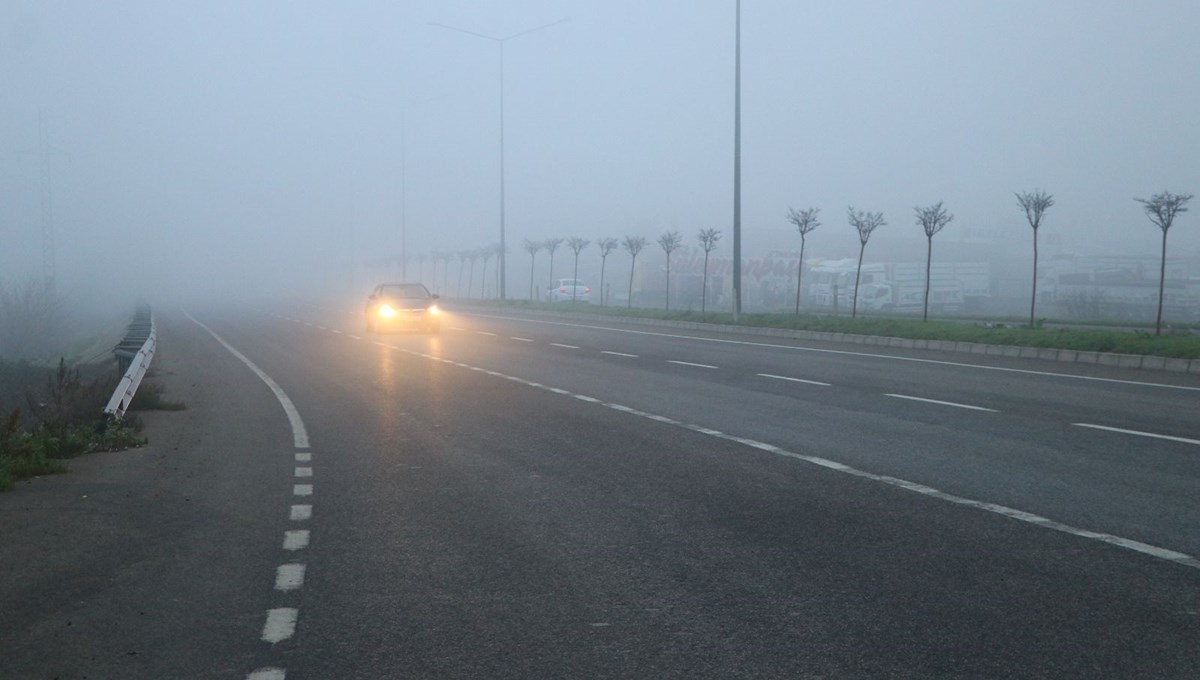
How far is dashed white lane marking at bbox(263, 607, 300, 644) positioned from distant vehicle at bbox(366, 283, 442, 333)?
30.3 metres

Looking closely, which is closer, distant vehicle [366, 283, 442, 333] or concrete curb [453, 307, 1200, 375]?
concrete curb [453, 307, 1200, 375]

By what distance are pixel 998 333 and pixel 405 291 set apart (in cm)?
1924

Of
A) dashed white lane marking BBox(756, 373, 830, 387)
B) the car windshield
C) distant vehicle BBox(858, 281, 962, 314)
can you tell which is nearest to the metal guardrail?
dashed white lane marking BBox(756, 373, 830, 387)

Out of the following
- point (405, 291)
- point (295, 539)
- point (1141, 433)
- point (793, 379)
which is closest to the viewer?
point (295, 539)

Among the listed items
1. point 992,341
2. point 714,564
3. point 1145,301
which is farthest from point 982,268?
point 714,564

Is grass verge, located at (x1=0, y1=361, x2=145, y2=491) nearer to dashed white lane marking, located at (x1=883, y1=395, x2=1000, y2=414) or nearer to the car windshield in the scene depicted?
dashed white lane marking, located at (x1=883, y1=395, x2=1000, y2=414)

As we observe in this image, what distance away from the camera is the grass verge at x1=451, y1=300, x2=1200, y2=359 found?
22578mm

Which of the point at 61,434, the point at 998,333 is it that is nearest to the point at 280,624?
the point at 61,434

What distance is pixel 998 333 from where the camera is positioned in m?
27.0

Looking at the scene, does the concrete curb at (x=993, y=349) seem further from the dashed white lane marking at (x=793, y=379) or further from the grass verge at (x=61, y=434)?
the grass verge at (x=61, y=434)

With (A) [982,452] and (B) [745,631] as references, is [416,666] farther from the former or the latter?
(A) [982,452]

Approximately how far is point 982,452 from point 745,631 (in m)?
6.22

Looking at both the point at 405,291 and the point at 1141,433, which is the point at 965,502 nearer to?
the point at 1141,433

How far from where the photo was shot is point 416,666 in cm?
495
